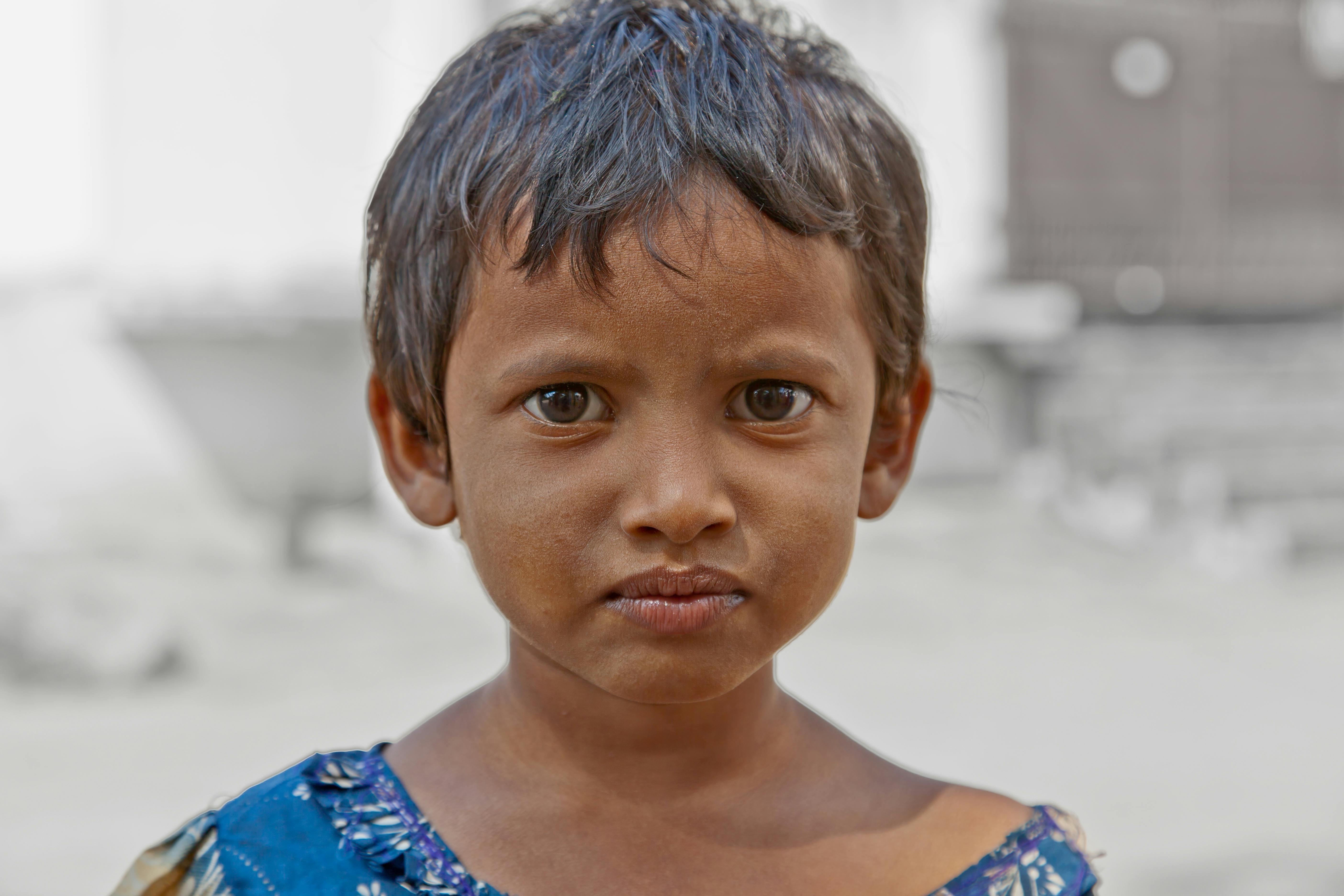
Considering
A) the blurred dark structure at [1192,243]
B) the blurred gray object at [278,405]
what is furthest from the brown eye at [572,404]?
the blurred dark structure at [1192,243]

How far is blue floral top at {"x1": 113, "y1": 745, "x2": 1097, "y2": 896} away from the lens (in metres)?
1.02

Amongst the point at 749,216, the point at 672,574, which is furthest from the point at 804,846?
the point at 749,216

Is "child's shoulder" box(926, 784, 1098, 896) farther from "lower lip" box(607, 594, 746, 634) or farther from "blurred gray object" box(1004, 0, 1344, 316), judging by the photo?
"blurred gray object" box(1004, 0, 1344, 316)

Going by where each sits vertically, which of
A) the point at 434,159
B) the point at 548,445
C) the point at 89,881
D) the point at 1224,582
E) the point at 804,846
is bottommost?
the point at 804,846

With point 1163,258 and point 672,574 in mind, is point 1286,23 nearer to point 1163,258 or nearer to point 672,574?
point 1163,258

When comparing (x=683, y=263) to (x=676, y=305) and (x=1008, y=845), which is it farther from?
(x=1008, y=845)

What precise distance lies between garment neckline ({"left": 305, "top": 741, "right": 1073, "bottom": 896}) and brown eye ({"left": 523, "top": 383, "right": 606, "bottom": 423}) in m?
0.35

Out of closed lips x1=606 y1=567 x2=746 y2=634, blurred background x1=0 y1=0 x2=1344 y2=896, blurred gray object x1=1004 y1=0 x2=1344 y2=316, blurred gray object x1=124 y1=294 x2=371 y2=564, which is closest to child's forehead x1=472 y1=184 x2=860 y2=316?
closed lips x1=606 y1=567 x2=746 y2=634

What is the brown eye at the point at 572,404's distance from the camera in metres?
0.93

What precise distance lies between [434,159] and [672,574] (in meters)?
0.39

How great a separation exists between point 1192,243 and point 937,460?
7.94ft

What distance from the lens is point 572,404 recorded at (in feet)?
3.05

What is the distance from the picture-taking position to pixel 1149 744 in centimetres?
419

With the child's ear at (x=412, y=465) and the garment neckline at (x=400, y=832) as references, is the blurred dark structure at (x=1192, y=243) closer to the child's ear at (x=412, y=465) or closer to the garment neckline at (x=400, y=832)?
the garment neckline at (x=400, y=832)
